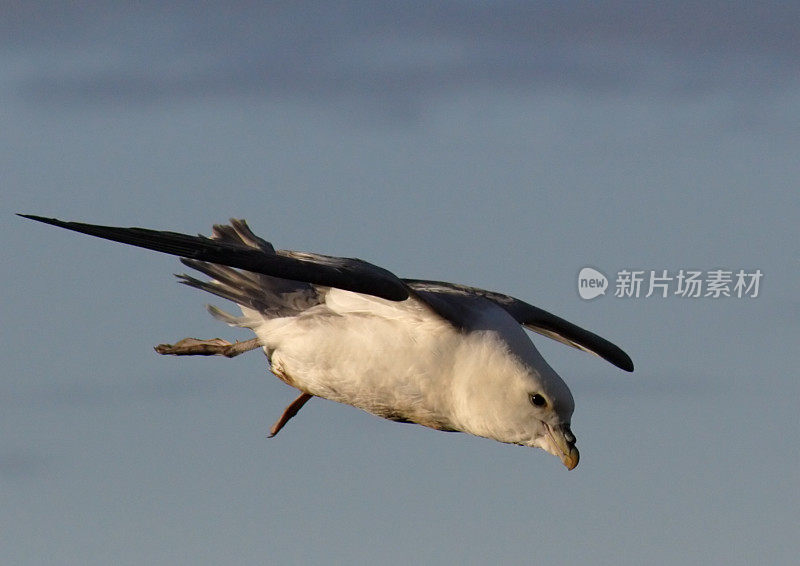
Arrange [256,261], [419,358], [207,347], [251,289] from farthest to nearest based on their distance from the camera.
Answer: [207,347] → [251,289] → [419,358] → [256,261]

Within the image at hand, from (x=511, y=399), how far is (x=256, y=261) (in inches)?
90.4

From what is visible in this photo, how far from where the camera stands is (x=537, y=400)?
14062 mm

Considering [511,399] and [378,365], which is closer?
[511,399]

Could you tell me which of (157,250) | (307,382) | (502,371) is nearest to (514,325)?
(502,371)

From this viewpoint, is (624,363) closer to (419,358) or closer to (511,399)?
(511,399)

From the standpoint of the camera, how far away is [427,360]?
14.1 meters

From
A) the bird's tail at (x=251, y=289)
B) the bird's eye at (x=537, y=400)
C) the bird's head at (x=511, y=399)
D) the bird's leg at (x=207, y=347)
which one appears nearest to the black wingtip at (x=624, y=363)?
the bird's head at (x=511, y=399)

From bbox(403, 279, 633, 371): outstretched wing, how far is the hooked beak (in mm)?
1189

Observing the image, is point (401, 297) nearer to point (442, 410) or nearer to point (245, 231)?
point (442, 410)

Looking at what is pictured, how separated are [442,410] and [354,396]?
2.44 ft

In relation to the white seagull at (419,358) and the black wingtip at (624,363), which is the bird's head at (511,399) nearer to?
the white seagull at (419,358)

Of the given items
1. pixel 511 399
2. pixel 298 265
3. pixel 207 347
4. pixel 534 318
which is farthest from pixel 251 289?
pixel 511 399

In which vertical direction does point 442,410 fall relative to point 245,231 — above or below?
below

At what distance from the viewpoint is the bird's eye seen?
46.1 ft
